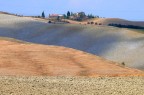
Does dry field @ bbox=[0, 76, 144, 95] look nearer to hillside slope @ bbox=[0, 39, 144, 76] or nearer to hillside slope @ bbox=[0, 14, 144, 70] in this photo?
hillside slope @ bbox=[0, 39, 144, 76]

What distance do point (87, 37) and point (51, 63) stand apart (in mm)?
51898

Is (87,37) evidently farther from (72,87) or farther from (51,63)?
(72,87)

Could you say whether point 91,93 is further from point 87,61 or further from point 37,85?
point 87,61

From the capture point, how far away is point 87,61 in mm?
43719

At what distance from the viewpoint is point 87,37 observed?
93.3m

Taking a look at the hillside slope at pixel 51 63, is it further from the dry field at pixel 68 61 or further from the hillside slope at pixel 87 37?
the hillside slope at pixel 87 37

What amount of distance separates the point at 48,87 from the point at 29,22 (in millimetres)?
88210

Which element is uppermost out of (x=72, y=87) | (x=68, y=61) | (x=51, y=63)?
(x=72, y=87)

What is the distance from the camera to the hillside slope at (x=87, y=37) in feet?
240

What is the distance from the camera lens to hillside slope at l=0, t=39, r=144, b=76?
3631cm

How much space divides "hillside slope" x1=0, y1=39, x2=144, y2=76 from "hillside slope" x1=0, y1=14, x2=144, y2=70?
59.1 feet

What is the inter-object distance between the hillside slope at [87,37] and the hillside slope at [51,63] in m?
18.0

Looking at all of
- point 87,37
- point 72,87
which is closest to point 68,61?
point 72,87

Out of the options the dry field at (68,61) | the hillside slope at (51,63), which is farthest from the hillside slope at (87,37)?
the hillside slope at (51,63)
